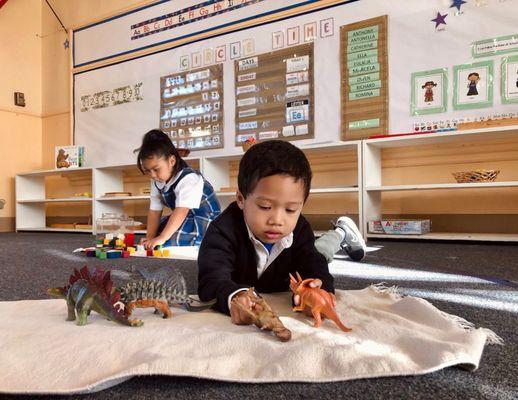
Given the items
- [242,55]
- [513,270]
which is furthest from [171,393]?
[242,55]

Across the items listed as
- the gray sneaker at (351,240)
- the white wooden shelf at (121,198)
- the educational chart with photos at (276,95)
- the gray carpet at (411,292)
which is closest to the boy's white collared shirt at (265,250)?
the gray carpet at (411,292)

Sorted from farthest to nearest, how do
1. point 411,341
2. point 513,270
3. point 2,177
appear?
point 2,177, point 513,270, point 411,341

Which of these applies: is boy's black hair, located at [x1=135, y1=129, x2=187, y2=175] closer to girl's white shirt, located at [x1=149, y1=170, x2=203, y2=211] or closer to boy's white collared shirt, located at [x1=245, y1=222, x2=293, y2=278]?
girl's white shirt, located at [x1=149, y1=170, x2=203, y2=211]

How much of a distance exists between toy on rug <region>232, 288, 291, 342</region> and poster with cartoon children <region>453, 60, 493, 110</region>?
2.16 metres

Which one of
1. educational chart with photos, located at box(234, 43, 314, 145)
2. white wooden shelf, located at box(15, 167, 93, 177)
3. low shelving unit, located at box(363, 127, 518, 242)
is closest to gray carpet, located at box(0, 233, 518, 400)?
low shelving unit, located at box(363, 127, 518, 242)

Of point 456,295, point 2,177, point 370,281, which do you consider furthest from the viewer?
point 2,177

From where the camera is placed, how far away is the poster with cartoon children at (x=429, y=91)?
8.12 ft

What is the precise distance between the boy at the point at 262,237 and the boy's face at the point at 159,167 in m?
0.91

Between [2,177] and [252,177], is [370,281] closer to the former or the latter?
[252,177]

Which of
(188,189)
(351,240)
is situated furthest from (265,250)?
(188,189)

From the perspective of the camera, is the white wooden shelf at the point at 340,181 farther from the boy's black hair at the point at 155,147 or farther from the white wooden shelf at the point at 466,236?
the boy's black hair at the point at 155,147

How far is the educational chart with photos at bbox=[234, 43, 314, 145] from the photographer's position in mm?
2889

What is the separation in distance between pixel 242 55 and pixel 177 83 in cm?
62

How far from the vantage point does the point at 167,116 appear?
350 cm
